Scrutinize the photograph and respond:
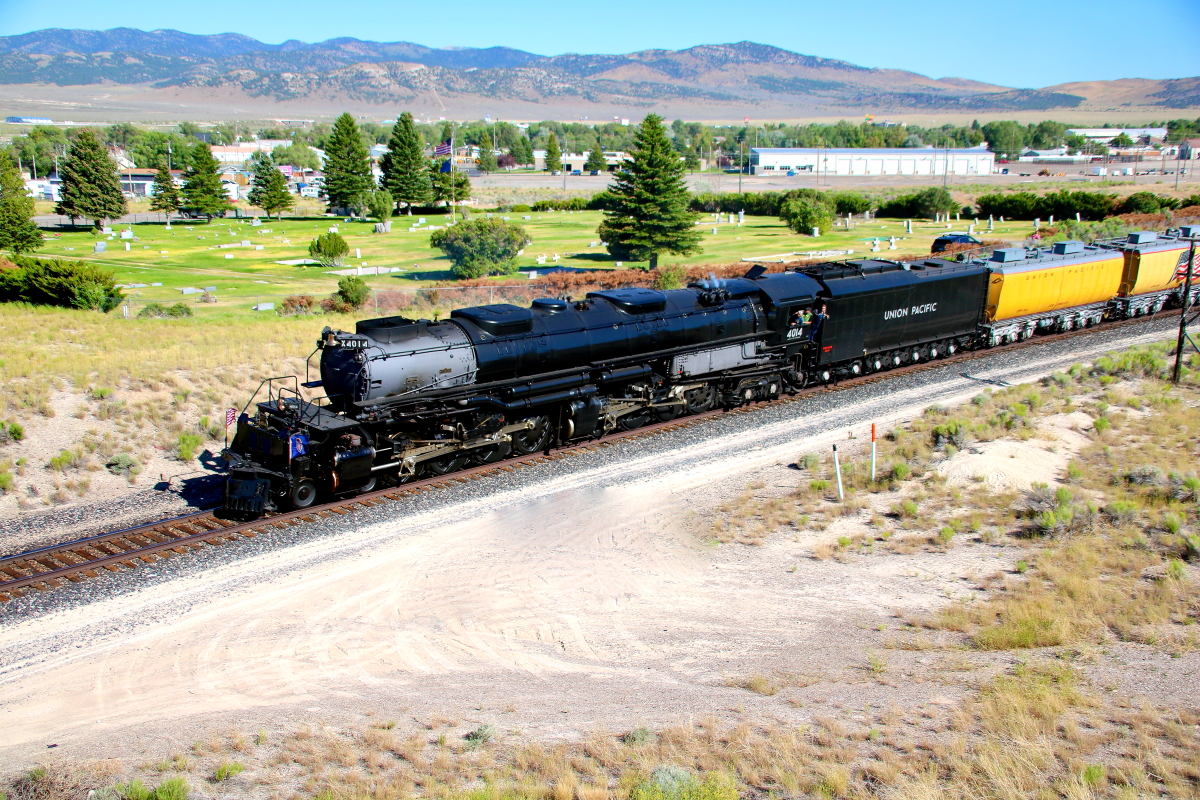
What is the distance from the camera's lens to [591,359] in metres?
21.6

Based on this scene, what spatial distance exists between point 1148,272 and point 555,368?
3146 centimetres

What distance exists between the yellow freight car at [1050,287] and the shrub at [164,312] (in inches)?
1369

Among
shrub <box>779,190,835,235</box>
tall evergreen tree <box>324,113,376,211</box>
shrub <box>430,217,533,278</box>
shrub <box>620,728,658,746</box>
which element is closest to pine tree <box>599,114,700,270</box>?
shrub <box>430,217,533,278</box>

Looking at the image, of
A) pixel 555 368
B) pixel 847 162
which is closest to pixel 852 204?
pixel 847 162

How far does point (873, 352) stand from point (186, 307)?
3064cm

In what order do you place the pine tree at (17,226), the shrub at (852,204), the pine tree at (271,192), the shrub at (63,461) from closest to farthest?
the shrub at (63,461) < the pine tree at (17,226) < the shrub at (852,204) < the pine tree at (271,192)

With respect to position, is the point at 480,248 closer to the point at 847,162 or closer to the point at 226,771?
the point at 226,771

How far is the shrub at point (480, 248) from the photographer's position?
2274 inches

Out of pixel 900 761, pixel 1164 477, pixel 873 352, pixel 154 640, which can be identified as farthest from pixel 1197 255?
pixel 154 640

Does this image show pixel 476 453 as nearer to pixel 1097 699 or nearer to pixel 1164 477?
pixel 1097 699

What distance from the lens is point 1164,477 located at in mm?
18562

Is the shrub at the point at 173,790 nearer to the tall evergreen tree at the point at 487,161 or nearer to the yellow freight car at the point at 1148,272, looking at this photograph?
the yellow freight car at the point at 1148,272

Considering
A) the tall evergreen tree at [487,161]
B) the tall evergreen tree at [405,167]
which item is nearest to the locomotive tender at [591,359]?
the tall evergreen tree at [405,167]

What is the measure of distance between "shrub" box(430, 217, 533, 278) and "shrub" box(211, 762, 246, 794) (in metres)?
49.8
